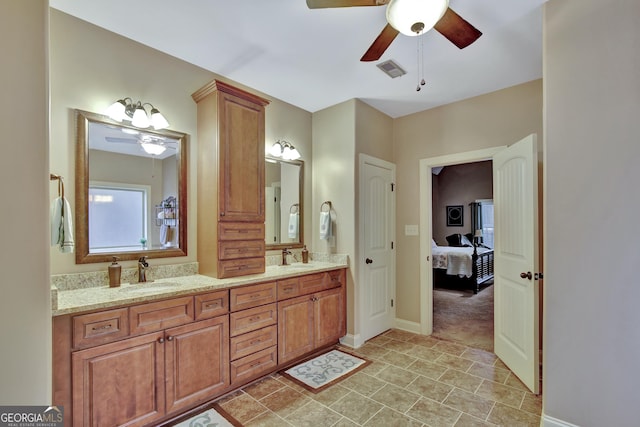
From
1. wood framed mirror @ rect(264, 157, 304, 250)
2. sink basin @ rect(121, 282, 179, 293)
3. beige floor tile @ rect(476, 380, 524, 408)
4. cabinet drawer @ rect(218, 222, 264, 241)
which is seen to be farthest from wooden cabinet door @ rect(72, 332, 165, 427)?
beige floor tile @ rect(476, 380, 524, 408)

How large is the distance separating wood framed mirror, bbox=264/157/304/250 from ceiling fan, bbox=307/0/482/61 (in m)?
1.87

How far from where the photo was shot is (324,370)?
8.91 ft

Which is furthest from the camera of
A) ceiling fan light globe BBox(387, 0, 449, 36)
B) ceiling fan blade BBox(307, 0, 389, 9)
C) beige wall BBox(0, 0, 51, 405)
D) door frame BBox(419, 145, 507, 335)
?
door frame BBox(419, 145, 507, 335)

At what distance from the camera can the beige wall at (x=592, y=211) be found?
1.65m

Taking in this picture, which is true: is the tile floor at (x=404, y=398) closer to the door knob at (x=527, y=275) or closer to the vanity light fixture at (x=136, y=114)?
the door knob at (x=527, y=275)

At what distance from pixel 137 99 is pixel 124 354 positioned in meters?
1.88

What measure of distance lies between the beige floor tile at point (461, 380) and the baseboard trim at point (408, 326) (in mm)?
953

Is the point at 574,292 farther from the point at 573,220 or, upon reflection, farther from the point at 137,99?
the point at 137,99

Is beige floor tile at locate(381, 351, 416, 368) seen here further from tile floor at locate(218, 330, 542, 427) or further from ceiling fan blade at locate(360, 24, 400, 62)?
ceiling fan blade at locate(360, 24, 400, 62)

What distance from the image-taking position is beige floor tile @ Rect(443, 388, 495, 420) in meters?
2.11

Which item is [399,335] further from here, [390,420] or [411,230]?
[390,420]

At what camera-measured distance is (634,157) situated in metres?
1.64

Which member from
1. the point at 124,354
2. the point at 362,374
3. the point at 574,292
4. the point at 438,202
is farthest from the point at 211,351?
the point at 438,202

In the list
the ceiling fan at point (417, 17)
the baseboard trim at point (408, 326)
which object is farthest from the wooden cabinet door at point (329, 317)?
the ceiling fan at point (417, 17)
